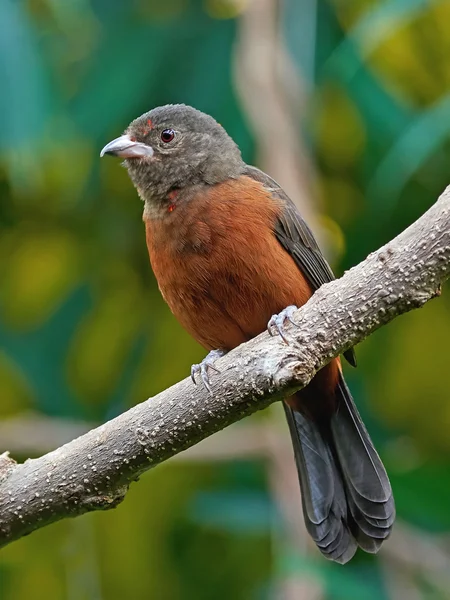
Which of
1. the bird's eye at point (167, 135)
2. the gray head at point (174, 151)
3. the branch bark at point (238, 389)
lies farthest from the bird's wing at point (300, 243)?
the branch bark at point (238, 389)

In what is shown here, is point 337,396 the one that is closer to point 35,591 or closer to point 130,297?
point 130,297

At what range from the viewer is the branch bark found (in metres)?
2.46

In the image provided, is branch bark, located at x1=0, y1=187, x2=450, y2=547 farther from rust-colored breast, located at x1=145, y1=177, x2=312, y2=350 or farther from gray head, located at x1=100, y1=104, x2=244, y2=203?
gray head, located at x1=100, y1=104, x2=244, y2=203

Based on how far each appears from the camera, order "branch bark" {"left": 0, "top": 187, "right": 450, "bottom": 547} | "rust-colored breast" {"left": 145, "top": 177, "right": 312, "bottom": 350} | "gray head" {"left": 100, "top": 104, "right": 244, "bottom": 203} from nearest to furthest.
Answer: "branch bark" {"left": 0, "top": 187, "right": 450, "bottom": 547}
"rust-colored breast" {"left": 145, "top": 177, "right": 312, "bottom": 350}
"gray head" {"left": 100, "top": 104, "right": 244, "bottom": 203}

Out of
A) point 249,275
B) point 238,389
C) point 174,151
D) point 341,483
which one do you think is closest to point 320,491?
point 341,483

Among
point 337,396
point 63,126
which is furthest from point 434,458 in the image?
point 63,126

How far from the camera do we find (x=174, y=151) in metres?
3.89

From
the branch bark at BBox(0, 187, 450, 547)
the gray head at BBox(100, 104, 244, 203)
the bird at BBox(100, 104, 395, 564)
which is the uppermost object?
the gray head at BBox(100, 104, 244, 203)

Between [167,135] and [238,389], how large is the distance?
5.80 ft

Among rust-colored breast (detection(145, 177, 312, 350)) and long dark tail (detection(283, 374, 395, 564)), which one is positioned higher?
rust-colored breast (detection(145, 177, 312, 350))

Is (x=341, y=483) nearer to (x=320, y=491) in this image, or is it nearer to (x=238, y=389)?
(x=320, y=491)

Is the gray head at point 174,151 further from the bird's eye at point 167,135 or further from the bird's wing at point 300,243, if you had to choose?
the bird's wing at point 300,243

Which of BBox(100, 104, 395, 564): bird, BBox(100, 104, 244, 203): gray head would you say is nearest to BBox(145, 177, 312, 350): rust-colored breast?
BBox(100, 104, 395, 564): bird

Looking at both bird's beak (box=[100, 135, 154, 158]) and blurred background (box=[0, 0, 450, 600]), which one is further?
blurred background (box=[0, 0, 450, 600])
